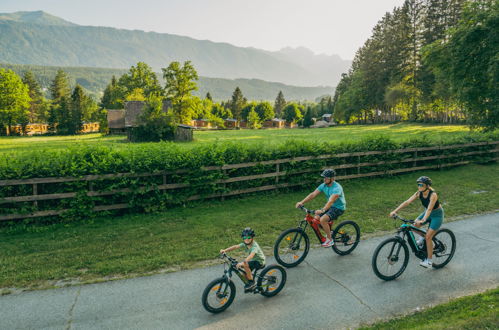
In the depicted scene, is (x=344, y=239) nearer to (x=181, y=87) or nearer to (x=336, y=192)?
(x=336, y=192)

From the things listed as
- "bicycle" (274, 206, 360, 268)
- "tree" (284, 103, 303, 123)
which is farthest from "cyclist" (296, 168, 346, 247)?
"tree" (284, 103, 303, 123)

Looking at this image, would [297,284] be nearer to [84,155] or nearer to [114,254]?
[114,254]

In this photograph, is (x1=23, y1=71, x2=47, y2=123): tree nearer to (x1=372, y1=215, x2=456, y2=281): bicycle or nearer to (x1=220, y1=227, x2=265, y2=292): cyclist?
(x1=220, y1=227, x2=265, y2=292): cyclist

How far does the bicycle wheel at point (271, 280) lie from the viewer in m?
5.78

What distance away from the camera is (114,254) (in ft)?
25.2

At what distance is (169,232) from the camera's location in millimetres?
9125

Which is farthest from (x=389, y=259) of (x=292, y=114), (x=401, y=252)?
(x=292, y=114)

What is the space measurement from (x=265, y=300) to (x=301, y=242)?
1.85 meters

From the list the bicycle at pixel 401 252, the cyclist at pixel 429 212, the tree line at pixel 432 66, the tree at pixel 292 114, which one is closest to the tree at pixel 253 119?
the tree at pixel 292 114

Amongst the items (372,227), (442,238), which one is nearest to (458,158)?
(372,227)

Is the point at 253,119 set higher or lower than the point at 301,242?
higher

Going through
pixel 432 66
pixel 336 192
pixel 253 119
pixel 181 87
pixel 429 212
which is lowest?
pixel 429 212

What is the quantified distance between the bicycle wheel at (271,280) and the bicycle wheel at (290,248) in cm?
100

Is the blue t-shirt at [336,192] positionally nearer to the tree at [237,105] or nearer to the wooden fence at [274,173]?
the wooden fence at [274,173]
